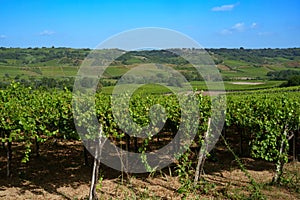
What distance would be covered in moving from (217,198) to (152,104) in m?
3.89

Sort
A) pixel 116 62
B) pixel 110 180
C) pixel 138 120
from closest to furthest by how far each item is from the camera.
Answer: pixel 138 120 < pixel 110 180 < pixel 116 62

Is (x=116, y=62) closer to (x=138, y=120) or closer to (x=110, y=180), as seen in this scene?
(x=110, y=180)

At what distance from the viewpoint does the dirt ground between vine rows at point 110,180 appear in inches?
330

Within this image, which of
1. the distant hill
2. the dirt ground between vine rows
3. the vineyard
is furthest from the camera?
the distant hill

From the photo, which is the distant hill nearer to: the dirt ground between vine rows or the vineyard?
the dirt ground between vine rows

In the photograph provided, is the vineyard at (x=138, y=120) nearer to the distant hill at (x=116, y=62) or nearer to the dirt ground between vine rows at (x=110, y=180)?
the dirt ground between vine rows at (x=110, y=180)

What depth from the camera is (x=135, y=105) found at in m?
9.81

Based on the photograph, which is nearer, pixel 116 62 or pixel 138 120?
pixel 138 120

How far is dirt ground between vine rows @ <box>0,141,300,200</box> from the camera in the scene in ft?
27.5

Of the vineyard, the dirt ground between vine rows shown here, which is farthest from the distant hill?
the vineyard

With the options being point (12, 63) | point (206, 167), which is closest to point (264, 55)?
point (12, 63)

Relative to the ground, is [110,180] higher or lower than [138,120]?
lower

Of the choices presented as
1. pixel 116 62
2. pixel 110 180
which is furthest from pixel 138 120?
pixel 116 62

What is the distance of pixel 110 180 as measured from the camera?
9.76 metres
